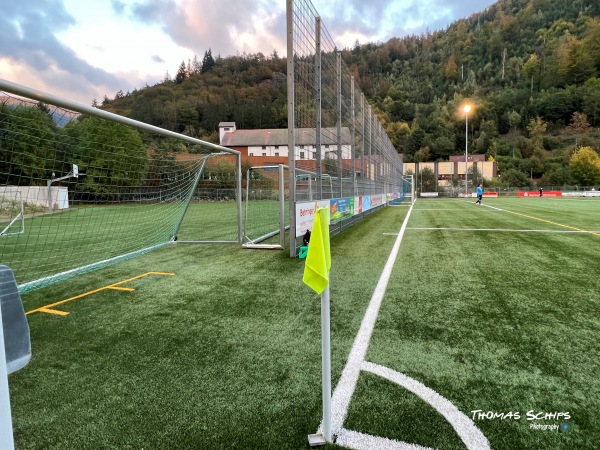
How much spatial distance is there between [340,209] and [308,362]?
736cm

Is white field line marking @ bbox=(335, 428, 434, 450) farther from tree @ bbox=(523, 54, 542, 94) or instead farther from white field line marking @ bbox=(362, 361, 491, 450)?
tree @ bbox=(523, 54, 542, 94)

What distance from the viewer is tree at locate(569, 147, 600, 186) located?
66.6 metres

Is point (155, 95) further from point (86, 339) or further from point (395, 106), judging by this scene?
point (86, 339)

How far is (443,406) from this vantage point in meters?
1.92

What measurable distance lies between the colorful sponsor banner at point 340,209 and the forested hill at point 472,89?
2679 inches

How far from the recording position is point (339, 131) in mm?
10133

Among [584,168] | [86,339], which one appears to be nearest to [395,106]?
[584,168]

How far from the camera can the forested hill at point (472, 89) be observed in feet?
321

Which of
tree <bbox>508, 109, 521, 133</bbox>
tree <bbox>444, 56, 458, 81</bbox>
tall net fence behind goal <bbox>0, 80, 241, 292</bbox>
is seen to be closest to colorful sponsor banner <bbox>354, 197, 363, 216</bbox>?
tall net fence behind goal <bbox>0, 80, 241, 292</bbox>

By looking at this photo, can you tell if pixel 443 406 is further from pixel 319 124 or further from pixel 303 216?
pixel 319 124

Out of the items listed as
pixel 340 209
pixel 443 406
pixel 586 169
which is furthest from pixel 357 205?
pixel 586 169

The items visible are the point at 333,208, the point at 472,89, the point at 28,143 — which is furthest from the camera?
the point at 472,89

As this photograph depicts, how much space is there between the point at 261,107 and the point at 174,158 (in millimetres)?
107887

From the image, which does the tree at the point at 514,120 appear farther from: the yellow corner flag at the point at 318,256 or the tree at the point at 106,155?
the yellow corner flag at the point at 318,256
